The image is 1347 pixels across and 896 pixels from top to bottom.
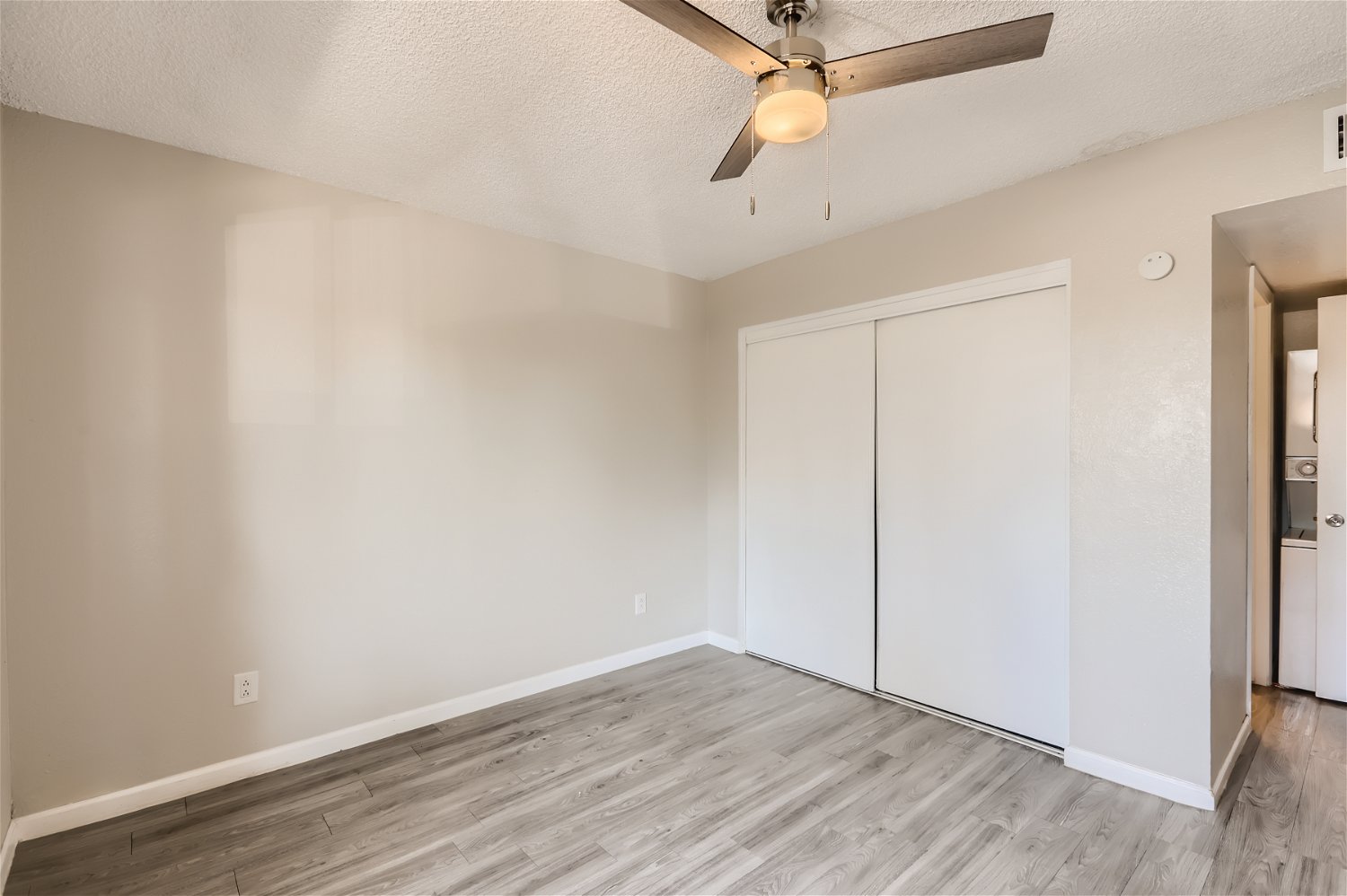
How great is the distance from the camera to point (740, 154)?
186cm

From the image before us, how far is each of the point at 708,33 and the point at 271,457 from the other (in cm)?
224

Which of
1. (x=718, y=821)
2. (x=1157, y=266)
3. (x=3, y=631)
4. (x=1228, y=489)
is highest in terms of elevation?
(x=1157, y=266)

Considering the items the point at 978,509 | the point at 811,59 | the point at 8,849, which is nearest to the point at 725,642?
the point at 978,509

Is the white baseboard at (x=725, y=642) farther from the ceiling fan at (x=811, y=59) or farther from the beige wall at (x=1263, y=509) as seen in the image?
the ceiling fan at (x=811, y=59)

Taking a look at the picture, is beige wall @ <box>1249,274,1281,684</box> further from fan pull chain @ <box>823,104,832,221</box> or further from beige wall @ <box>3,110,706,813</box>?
beige wall @ <box>3,110,706,813</box>

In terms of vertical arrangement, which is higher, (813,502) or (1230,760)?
(813,502)

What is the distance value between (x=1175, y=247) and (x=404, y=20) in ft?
8.63

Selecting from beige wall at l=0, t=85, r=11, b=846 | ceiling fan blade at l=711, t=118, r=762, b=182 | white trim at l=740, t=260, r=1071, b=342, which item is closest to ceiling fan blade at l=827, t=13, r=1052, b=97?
ceiling fan blade at l=711, t=118, r=762, b=182

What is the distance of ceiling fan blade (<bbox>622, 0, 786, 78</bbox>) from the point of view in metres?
1.26

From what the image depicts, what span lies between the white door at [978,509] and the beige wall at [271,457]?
156 centimetres

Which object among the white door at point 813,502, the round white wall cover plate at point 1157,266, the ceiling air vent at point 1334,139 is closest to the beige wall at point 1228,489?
the round white wall cover plate at point 1157,266

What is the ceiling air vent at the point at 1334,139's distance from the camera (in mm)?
1926

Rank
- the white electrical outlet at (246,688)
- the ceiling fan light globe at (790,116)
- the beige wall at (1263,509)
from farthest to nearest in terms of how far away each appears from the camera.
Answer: the beige wall at (1263,509), the white electrical outlet at (246,688), the ceiling fan light globe at (790,116)

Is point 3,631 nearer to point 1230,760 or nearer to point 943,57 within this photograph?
point 943,57
